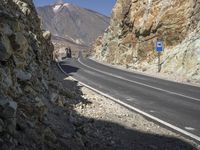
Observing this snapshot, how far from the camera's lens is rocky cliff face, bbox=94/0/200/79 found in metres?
32.1

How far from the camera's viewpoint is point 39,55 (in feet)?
40.3

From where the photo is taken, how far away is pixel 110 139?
29.6 feet

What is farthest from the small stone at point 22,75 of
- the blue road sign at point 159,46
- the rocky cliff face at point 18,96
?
the blue road sign at point 159,46

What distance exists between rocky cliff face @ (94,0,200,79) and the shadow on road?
19.6 m

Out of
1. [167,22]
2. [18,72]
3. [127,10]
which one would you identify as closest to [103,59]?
[127,10]

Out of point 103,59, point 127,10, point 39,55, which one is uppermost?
point 127,10

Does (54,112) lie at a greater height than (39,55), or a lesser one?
lesser

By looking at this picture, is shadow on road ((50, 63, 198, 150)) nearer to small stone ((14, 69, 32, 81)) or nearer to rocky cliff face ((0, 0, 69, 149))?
rocky cliff face ((0, 0, 69, 149))

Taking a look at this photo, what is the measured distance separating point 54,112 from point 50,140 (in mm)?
2538

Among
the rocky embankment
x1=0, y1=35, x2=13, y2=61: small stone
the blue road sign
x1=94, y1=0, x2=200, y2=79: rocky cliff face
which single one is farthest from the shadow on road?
the blue road sign

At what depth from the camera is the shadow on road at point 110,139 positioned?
8119 millimetres

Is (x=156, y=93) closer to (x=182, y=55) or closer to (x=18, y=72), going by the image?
(x=18, y=72)

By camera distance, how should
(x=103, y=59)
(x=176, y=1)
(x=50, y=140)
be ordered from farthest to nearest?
(x=103, y=59)
(x=176, y=1)
(x=50, y=140)

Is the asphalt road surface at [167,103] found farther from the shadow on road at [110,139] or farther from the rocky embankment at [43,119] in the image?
the shadow on road at [110,139]
